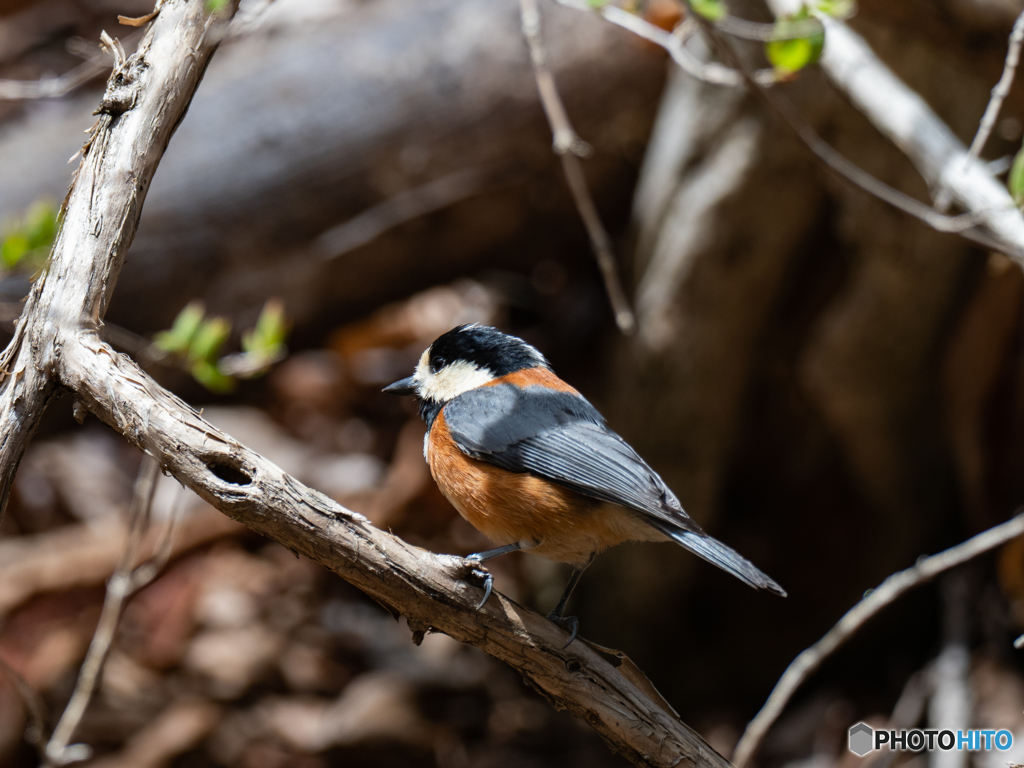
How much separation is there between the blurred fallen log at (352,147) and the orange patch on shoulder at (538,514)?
1.86 meters

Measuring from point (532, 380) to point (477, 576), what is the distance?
847mm

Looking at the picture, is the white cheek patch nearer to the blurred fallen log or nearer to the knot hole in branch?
the knot hole in branch

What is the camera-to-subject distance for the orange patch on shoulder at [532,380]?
92.7 inches

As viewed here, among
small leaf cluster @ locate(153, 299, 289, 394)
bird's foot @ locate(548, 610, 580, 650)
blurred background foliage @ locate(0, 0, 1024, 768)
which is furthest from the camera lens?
blurred background foliage @ locate(0, 0, 1024, 768)

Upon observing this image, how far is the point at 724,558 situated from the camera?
1828 millimetres

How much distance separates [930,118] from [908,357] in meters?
1.38

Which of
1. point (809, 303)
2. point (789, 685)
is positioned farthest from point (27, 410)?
point (809, 303)

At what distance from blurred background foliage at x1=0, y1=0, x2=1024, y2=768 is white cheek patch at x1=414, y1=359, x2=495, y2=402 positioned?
84 centimetres

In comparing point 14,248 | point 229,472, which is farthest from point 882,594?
point 14,248

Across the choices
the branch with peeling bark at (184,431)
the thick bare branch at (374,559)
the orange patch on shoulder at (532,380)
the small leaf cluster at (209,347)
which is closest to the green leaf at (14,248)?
the small leaf cluster at (209,347)

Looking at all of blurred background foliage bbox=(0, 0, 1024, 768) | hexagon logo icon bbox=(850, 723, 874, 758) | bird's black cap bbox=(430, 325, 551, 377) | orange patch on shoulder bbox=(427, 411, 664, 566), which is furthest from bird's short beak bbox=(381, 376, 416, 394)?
hexagon logo icon bbox=(850, 723, 874, 758)

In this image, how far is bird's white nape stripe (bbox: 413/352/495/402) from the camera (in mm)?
2395

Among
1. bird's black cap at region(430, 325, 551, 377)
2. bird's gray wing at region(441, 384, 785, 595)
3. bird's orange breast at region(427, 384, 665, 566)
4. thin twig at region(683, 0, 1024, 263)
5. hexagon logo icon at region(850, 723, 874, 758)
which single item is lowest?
hexagon logo icon at region(850, 723, 874, 758)

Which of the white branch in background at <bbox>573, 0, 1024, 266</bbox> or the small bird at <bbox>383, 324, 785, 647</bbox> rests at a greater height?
the white branch in background at <bbox>573, 0, 1024, 266</bbox>
